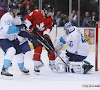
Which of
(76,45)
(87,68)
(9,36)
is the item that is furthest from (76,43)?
(9,36)

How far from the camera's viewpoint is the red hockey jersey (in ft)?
13.8

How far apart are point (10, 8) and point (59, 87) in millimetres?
1167

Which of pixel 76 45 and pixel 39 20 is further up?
pixel 39 20

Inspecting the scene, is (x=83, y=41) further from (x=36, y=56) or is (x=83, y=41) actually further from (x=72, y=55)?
(x=36, y=56)

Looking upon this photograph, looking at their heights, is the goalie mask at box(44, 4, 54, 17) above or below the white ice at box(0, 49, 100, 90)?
above

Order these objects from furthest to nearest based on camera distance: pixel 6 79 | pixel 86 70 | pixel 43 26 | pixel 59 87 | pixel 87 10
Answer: pixel 87 10 → pixel 43 26 → pixel 86 70 → pixel 6 79 → pixel 59 87

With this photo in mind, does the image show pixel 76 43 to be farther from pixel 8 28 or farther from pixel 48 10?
pixel 8 28

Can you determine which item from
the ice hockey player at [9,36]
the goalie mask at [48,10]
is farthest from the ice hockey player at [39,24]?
the ice hockey player at [9,36]

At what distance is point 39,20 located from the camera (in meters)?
4.26

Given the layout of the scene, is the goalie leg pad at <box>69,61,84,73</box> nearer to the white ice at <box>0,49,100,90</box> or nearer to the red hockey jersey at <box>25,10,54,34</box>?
the white ice at <box>0,49,100,90</box>

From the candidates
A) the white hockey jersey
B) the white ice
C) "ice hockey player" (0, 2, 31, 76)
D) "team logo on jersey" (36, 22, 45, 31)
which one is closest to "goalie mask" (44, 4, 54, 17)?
"team logo on jersey" (36, 22, 45, 31)

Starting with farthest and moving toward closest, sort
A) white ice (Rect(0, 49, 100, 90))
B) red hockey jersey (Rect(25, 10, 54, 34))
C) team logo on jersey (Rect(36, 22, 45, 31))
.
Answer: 1. team logo on jersey (Rect(36, 22, 45, 31))
2. red hockey jersey (Rect(25, 10, 54, 34))
3. white ice (Rect(0, 49, 100, 90))

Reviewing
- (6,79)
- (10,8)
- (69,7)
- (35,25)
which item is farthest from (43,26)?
(69,7)

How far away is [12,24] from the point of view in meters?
3.73
